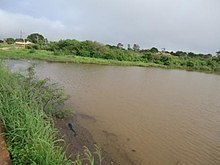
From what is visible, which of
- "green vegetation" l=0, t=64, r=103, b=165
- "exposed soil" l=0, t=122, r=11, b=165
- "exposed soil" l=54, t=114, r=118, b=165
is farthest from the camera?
"exposed soil" l=54, t=114, r=118, b=165

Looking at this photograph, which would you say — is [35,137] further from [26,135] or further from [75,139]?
[75,139]

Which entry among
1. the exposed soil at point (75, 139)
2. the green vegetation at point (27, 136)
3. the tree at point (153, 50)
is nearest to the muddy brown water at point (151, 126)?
the exposed soil at point (75, 139)

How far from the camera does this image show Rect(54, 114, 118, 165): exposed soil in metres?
6.02

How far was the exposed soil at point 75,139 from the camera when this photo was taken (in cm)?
602

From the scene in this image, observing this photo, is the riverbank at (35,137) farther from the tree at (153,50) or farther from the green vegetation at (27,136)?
the tree at (153,50)

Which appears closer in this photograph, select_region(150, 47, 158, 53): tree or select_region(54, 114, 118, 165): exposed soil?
select_region(54, 114, 118, 165): exposed soil

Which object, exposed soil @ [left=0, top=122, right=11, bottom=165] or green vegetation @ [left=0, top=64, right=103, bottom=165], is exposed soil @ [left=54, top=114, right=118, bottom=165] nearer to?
green vegetation @ [left=0, top=64, right=103, bottom=165]

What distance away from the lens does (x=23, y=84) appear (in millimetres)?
8578

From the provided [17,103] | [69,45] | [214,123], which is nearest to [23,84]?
[17,103]

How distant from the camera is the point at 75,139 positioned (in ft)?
22.9

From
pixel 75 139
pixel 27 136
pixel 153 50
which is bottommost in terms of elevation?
pixel 75 139

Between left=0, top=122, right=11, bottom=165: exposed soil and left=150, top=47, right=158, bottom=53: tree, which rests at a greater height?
left=150, top=47, right=158, bottom=53: tree

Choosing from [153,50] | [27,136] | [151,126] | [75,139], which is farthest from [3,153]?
[153,50]

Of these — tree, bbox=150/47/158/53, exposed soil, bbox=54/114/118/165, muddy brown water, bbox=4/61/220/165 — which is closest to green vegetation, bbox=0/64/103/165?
exposed soil, bbox=54/114/118/165
